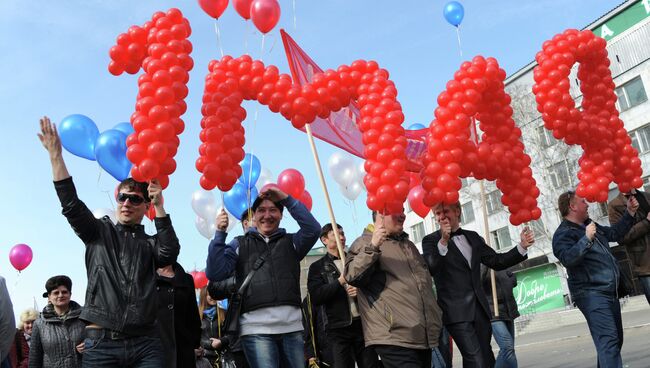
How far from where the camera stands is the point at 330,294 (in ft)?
17.9

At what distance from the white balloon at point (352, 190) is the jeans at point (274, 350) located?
653 cm

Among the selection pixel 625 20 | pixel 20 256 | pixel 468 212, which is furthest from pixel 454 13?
pixel 468 212

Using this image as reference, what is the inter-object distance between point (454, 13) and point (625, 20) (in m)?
Answer: 25.9

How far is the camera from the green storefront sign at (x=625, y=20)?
28531 mm

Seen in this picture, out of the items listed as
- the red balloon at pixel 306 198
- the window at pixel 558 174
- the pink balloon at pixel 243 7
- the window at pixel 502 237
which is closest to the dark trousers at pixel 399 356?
the pink balloon at pixel 243 7

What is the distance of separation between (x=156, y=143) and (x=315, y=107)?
1.54m

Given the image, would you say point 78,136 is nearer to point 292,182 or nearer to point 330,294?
point 292,182

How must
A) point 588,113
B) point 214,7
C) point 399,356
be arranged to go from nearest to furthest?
point 399,356 < point 214,7 < point 588,113

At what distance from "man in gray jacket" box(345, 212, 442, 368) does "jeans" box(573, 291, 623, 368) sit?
173 cm

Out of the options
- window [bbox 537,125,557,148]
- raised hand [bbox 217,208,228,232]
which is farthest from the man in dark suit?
window [bbox 537,125,557,148]

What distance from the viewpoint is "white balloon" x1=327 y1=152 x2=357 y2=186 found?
11015 millimetres

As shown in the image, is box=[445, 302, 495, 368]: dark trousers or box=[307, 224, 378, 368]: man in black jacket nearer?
box=[445, 302, 495, 368]: dark trousers

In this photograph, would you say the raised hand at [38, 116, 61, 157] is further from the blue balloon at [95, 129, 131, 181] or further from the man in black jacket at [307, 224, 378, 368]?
the blue balloon at [95, 129, 131, 181]

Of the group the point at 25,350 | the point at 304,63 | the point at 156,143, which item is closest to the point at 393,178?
the point at 156,143
